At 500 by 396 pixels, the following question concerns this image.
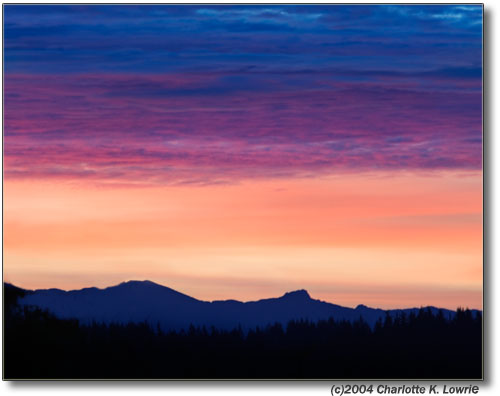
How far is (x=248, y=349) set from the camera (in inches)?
313

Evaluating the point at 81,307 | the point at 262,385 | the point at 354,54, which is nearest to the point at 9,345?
the point at 81,307

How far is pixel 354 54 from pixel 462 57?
1031mm

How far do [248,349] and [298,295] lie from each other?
2.36 feet

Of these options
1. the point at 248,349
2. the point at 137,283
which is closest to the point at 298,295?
the point at 248,349

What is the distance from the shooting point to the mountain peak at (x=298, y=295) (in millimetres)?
7824

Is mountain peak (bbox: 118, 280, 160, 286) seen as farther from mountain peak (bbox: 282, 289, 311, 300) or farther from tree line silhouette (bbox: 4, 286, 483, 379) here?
mountain peak (bbox: 282, 289, 311, 300)

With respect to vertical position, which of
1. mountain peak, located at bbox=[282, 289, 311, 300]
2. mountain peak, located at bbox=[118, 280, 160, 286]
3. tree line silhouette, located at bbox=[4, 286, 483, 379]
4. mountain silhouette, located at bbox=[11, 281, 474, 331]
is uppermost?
mountain peak, located at bbox=[118, 280, 160, 286]

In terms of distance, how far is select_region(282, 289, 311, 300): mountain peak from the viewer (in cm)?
782

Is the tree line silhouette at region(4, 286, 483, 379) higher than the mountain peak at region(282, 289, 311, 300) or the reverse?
the reverse

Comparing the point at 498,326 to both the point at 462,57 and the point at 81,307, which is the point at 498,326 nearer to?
the point at 462,57

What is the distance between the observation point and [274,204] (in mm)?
7902

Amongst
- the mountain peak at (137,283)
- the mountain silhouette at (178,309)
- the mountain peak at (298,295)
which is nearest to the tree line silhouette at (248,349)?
the mountain silhouette at (178,309)

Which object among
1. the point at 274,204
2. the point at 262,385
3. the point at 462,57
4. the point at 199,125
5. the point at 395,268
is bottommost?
the point at 262,385

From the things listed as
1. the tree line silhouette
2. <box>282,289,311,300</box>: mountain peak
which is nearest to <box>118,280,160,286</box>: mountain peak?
the tree line silhouette
